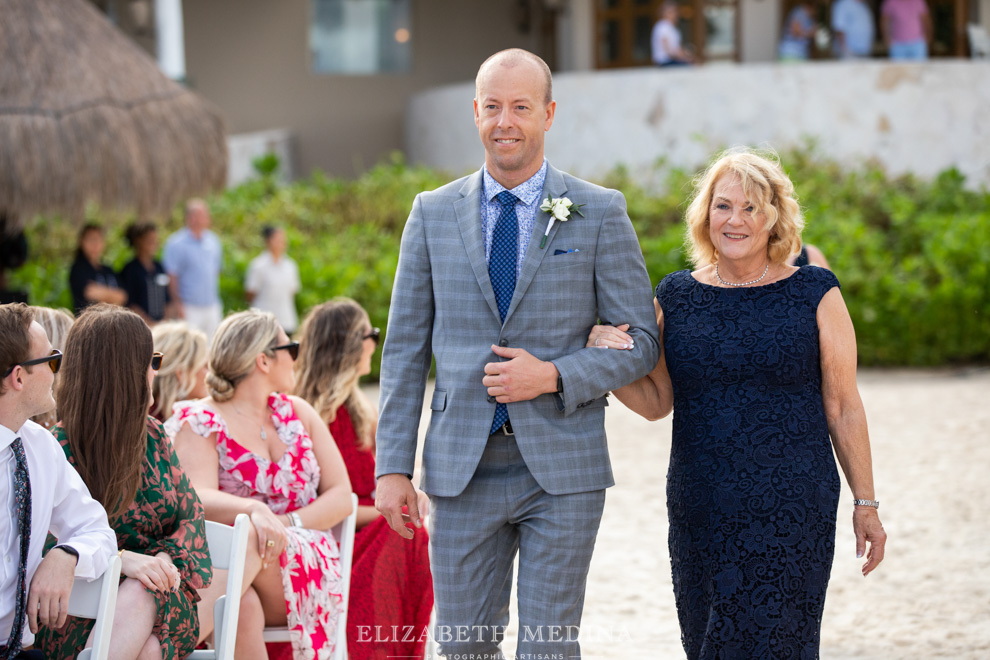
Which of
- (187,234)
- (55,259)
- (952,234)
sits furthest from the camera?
(55,259)

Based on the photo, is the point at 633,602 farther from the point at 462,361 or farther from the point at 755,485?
the point at 462,361

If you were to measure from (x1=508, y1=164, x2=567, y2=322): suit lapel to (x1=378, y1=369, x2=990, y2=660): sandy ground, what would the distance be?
2.13 meters

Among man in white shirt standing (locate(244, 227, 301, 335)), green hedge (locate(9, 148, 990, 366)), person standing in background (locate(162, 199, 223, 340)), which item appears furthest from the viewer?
green hedge (locate(9, 148, 990, 366))

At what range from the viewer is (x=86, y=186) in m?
8.49

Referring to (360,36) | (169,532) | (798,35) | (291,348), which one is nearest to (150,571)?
(169,532)

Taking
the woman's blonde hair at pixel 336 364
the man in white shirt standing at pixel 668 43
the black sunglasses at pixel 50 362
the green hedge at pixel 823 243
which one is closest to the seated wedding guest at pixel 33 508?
the black sunglasses at pixel 50 362

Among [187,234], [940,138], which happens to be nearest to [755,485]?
[187,234]

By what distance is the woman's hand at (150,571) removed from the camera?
9.39 feet

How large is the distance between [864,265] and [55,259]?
1020cm

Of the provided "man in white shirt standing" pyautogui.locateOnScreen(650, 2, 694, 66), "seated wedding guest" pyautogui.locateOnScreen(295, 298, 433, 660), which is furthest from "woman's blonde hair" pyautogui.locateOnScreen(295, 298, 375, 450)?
"man in white shirt standing" pyautogui.locateOnScreen(650, 2, 694, 66)

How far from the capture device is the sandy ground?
180 inches

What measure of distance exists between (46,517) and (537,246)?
1450mm

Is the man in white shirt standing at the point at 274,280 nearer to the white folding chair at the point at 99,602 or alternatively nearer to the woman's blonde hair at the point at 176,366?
the woman's blonde hair at the point at 176,366

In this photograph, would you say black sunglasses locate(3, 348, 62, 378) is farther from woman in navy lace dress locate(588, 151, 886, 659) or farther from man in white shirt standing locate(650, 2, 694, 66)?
man in white shirt standing locate(650, 2, 694, 66)
